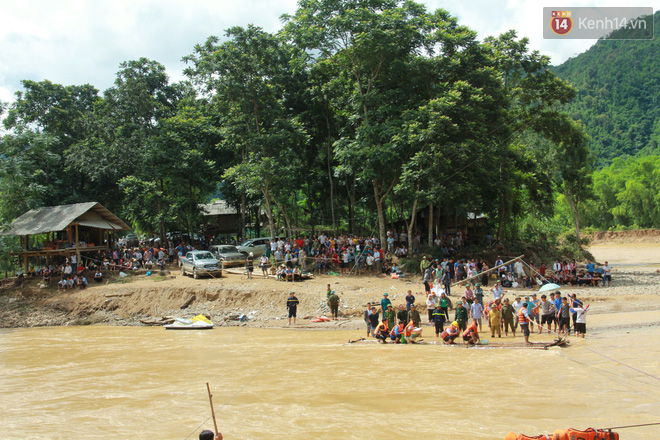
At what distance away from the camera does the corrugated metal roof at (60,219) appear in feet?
89.5

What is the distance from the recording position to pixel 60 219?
2762 cm

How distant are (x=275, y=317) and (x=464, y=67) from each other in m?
17.1

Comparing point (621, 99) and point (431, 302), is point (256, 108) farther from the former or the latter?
point (621, 99)

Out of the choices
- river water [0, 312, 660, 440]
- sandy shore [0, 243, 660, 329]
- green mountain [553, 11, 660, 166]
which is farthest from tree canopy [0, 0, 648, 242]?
green mountain [553, 11, 660, 166]

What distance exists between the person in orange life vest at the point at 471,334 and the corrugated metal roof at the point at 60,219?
23432 mm

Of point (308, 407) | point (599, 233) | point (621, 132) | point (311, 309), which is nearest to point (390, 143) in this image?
point (311, 309)

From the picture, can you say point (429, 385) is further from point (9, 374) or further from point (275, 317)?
point (9, 374)

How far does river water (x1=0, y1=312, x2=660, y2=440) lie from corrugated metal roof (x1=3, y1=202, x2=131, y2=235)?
40.7ft

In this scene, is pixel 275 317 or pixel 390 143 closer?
pixel 275 317

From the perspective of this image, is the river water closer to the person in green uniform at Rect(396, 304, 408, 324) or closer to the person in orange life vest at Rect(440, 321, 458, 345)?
the person in orange life vest at Rect(440, 321, 458, 345)

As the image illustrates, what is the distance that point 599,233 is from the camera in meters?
61.3

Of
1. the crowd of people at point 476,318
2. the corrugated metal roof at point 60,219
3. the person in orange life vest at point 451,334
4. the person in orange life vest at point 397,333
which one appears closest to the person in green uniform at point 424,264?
the crowd of people at point 476,318

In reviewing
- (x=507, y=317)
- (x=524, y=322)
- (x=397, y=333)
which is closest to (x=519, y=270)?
(x=507, y=317)

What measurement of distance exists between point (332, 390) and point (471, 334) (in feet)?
17.4
